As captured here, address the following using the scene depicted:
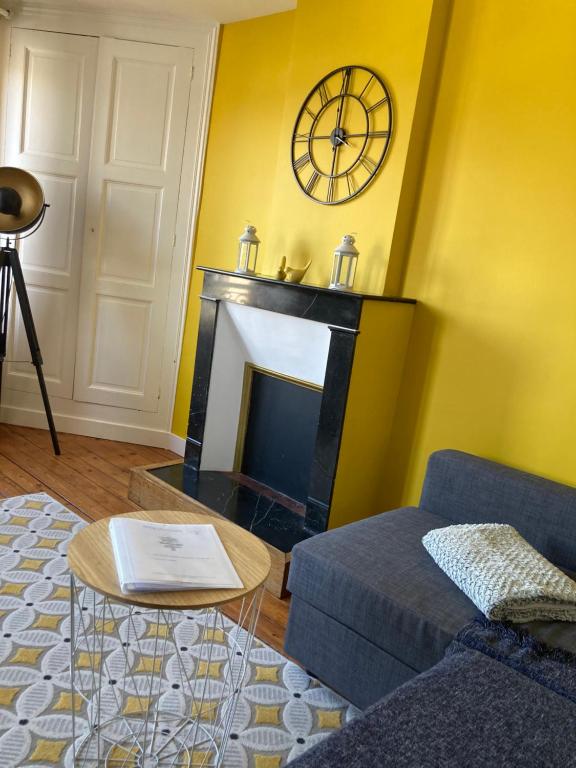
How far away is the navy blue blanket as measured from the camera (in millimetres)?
1123

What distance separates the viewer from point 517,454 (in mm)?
2436

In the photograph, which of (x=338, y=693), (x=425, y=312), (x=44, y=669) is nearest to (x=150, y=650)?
(x=44, y=669)

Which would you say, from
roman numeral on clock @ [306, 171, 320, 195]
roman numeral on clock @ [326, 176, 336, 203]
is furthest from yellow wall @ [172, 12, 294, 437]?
roman numeral on clock @ [326, 176, 336, 203]

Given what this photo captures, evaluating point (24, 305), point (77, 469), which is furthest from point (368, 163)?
point (77, 469)

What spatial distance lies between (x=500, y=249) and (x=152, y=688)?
1.93 metres

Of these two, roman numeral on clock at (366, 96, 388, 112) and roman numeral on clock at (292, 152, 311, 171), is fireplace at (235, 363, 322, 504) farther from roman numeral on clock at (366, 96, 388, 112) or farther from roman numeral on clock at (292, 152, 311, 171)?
roman numeral on clock at (366, 96, 388, 112)

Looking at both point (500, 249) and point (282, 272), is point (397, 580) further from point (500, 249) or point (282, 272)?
point (282, 272)

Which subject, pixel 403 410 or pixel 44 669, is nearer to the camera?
pixel 44 669

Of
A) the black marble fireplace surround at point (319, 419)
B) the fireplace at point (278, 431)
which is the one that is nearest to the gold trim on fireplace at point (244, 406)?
the fireplace at point (278, 431)

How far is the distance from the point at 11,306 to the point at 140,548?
9.39 ft

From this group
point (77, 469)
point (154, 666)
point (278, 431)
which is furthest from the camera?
point (77, 469)

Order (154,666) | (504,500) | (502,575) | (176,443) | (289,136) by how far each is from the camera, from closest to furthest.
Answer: (502,575) < (154,666) < (504,500) < (289,136) < (176,443)

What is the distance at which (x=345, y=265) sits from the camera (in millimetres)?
2672

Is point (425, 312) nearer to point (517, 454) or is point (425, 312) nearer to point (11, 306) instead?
point (517, 454)
